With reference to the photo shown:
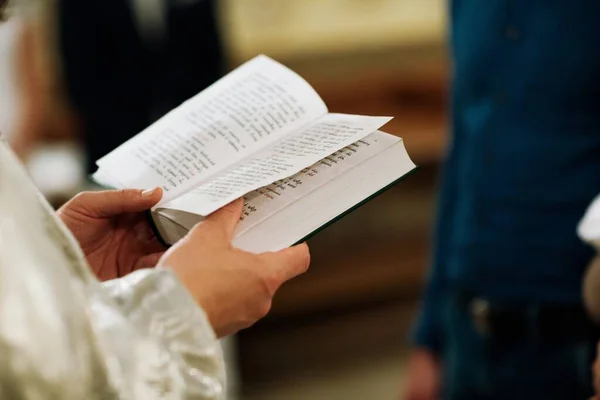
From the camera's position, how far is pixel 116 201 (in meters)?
0.80

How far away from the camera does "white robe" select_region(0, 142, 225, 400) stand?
1.65 ft

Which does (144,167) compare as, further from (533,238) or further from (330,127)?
(533,238)

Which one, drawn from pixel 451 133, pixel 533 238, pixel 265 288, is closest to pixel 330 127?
pixel 265 288

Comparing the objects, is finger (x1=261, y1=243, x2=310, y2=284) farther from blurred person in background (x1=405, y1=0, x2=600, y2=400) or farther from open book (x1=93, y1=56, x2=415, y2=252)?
blurred person in background (x1=405, y1=0, x2=600, y2=400)

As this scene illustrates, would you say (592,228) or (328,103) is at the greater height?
(592,228)

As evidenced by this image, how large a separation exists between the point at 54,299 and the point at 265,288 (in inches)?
8.7

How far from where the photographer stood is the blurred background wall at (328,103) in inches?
102

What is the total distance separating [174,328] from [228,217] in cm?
15

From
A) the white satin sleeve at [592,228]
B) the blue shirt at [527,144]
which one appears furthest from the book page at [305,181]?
the blue shirt at [527,144]

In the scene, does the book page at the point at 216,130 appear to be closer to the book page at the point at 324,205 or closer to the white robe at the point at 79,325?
the book page at the point at 324,205

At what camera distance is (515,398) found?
49.4 inches

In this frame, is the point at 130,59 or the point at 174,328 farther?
the point at 130,59

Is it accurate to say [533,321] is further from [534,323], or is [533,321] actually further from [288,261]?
[288,261]

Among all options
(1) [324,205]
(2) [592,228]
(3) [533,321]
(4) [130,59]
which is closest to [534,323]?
(3) [533,321]
